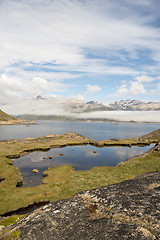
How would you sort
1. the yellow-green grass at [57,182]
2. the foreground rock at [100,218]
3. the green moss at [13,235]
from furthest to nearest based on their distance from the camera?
the yellow-green grass at [57,182] < the green moss at [13,235] < the foreground rock at [100,218]

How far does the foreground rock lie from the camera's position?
6.67 metres

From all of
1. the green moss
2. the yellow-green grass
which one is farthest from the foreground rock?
the yellow-green grass

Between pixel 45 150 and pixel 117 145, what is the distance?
184 feet

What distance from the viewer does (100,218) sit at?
777 cm

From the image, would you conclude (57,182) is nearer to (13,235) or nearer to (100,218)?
(13,235)

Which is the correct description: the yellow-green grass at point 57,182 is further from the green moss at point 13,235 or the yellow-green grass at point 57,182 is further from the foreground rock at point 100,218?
the green moss at point 13,235

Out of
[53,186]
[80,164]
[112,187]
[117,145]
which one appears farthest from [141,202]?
[117,145]

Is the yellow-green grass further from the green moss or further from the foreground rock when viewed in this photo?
the green moss

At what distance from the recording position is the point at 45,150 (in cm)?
9156

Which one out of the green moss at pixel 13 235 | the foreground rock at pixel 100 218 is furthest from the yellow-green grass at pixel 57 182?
the green moss at pixel 13 235

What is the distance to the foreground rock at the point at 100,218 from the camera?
6.67 metres

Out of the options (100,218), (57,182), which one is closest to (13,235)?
(100,218)

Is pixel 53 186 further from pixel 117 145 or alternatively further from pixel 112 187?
pixel 117 145

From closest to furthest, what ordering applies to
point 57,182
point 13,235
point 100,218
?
point 13,235, point 100,218, point 57,182
